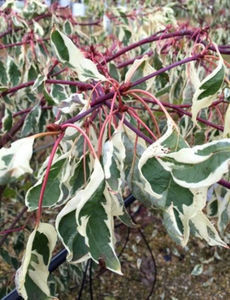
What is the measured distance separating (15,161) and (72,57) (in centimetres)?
23

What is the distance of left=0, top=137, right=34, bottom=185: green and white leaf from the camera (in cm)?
51

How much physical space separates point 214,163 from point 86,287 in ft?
5.03

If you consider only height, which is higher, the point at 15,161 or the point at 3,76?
the point at 15,161

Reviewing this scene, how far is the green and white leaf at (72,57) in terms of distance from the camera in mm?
662

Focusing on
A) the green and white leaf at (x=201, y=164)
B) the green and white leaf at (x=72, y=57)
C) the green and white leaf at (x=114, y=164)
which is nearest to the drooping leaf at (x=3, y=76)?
the green and white leaf at (x=72, y=57)

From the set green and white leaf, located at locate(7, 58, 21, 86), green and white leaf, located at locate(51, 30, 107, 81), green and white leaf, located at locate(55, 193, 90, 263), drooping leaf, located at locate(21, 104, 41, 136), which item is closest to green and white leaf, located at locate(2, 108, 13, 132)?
drooping leaf, located at locate(21, 104, 41, 136)

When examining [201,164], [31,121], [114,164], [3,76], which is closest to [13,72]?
[3,76]

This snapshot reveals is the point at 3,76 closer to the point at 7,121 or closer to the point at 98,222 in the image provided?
the point at 7,121

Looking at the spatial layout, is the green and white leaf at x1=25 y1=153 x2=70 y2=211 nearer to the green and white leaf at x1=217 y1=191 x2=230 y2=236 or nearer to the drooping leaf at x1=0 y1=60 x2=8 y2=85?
the green and white leaf at x1=217 y1=191 x2=230 y2=236

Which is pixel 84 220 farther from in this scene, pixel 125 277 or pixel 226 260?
pixel 226 260

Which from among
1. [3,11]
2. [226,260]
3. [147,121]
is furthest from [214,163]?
[226,260]

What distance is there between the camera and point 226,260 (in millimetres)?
2078

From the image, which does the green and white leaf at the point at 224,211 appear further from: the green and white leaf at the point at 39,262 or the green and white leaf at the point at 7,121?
the green and white leaf at the point at 7,121

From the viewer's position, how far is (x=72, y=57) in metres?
0.67
